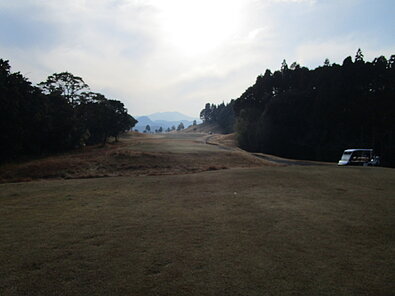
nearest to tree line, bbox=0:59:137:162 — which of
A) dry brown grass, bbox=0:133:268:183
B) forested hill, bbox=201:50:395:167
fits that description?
dry brown grass, bbox=0:133:268:183

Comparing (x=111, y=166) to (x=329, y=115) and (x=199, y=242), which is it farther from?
(x=329, y=115)

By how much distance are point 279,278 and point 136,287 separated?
2.73m

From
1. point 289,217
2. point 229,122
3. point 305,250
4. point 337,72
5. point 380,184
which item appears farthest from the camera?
point 229,122

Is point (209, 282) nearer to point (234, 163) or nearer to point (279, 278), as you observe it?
point (279, 278)

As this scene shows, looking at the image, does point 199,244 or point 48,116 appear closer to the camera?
point 199,244

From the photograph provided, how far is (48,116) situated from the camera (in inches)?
1446

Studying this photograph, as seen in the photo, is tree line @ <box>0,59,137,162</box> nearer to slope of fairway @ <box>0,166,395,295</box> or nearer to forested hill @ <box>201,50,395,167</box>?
slope of fairway @ <box>0,166,395,295</box>

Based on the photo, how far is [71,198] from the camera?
12.1 metres

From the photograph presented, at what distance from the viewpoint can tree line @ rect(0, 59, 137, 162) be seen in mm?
27562

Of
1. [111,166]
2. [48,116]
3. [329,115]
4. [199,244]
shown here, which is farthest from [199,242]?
[329,115]

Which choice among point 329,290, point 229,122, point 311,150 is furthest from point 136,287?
point 229,122

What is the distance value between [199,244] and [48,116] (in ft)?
125

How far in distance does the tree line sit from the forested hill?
35.2 meters

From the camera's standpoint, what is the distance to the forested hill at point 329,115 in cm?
4637
